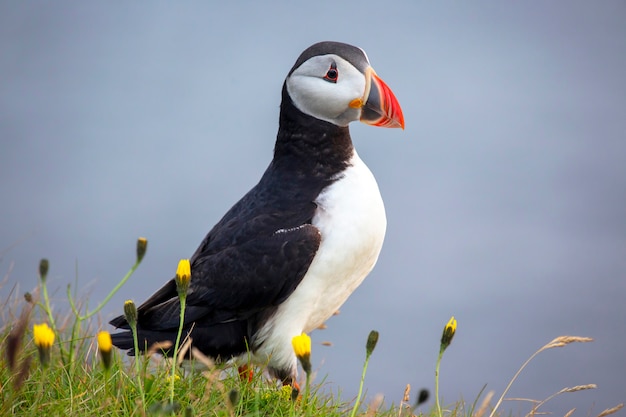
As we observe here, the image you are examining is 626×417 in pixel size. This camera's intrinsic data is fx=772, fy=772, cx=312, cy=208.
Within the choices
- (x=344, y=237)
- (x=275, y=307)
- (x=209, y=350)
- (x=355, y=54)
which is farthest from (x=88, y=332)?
(x=355, y=54)

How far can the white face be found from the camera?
4.63 metres

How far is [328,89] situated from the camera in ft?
15.3

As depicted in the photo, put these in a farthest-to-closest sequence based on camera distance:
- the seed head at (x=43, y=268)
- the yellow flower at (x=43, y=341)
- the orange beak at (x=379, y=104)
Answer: the orange beak at (x=379, y=104)
the seed head at (x=43, y=268)
the yellow flower at (x=43, y=341)

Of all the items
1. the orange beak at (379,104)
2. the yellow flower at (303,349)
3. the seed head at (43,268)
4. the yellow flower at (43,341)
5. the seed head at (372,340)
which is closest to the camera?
the yellow flower at (43,341)

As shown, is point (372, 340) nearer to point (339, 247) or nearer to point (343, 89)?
point (339, 247)

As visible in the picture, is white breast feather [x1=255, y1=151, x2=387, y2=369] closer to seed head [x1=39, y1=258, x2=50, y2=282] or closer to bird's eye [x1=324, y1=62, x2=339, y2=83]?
bird's eye [x1=324, y1=62, x2=339, y2=83]

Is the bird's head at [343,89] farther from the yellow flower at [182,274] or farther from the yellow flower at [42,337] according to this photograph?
the yellow flower at [42,337]

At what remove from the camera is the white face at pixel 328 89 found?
4633 mm

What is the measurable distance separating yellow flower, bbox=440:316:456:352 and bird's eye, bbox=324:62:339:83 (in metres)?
1.93

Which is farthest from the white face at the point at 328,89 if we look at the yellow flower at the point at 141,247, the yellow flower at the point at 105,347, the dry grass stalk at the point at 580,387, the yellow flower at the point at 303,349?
the yellow flower at the point at 105,347

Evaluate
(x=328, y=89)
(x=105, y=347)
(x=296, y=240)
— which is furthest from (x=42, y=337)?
(x=328, y=89)

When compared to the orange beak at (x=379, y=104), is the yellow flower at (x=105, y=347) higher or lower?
lower

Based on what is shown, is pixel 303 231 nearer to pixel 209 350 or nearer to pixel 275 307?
pixel 275 307

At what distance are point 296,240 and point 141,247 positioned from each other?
3.11 feet
